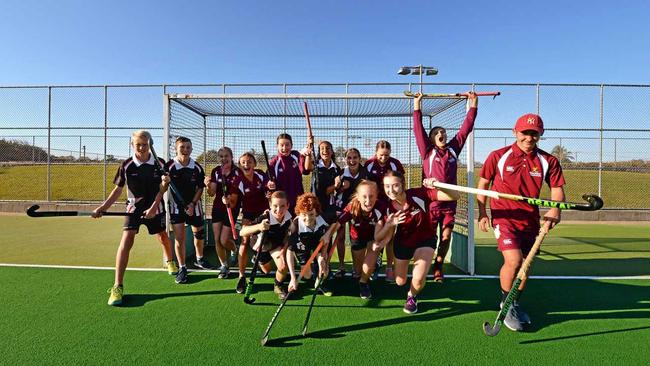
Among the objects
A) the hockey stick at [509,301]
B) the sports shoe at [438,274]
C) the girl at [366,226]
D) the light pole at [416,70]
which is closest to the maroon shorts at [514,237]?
the hockey stick at [509,301]

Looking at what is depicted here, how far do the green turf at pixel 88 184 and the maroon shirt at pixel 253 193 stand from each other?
8.78m

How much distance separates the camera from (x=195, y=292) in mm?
3955

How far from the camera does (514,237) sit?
10.5ft

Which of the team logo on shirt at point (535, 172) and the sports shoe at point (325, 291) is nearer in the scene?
the team logo on shirt at point (535, 172)

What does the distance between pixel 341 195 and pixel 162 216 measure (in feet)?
7.53

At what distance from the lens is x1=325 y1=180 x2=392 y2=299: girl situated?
352 cm

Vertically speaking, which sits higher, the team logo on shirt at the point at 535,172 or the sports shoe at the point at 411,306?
Result: the team logo on shirt at the point at 535,172

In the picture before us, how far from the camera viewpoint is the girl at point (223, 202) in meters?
4.57

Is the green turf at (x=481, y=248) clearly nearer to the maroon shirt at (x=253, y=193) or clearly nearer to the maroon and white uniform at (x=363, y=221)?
the maroon shirt at (x=253, y=193)

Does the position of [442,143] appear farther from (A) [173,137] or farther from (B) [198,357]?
(A) [173,137]

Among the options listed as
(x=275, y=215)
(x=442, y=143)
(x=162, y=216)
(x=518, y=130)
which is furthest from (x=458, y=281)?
(x=162, y=216)

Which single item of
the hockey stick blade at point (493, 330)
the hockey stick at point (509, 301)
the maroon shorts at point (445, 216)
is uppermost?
the maroon shorts at point (445, 216)

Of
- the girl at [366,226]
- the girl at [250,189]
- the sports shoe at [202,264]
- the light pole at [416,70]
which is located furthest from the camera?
the light pole at [416,70]

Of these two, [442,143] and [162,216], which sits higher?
[442,143]
